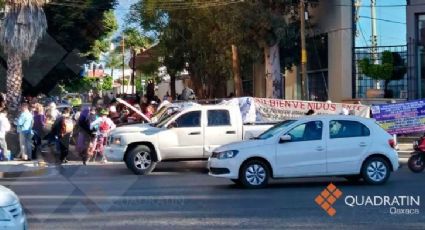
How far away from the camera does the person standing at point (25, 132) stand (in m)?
22.0

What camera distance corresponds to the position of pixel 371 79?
34375 mm

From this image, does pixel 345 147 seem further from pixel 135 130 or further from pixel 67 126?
pixel 67 126

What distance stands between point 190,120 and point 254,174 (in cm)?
458

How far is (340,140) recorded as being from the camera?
14.8 m

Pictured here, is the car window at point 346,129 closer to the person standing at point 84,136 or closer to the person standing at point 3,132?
the person standing at point 84,136

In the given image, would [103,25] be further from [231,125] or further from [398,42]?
[231,125]

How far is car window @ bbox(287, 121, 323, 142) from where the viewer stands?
14.8m

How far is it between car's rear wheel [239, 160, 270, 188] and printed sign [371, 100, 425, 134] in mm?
11641

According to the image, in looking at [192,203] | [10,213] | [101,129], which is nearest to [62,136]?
[101,129]

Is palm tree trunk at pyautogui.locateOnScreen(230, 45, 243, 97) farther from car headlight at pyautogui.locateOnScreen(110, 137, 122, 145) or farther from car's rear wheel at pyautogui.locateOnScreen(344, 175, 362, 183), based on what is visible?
car's rear wheel at pyautogui.locateOnScreen(344, 175, 362, 183)

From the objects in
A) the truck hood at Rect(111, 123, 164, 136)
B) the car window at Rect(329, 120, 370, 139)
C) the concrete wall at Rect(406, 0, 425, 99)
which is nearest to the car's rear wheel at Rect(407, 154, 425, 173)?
the car window at Rect(329, 120, 370, 139)

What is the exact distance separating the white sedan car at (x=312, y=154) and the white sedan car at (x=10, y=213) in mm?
7600

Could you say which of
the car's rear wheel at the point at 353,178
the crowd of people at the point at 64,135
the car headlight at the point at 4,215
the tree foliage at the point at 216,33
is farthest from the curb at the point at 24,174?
the tree foliage at the point at 216,33

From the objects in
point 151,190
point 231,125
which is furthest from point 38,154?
point 151,190
